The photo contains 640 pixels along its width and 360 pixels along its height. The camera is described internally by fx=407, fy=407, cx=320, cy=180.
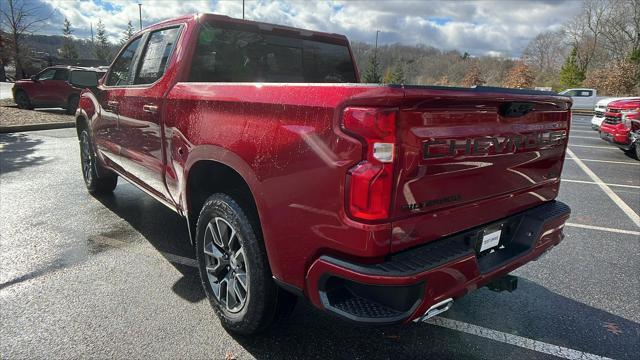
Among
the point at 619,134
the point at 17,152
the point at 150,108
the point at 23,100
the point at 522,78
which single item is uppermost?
the point at 522,78

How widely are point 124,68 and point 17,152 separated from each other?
18.5ft

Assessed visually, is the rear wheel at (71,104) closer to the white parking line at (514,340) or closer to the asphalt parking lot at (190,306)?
the asphalt parking lot at (190,306)

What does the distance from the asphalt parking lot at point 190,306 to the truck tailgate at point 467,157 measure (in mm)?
894

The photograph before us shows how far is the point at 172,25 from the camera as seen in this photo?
10.9ft

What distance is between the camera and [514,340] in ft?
8.38

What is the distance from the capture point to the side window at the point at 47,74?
→ 14.9 meters

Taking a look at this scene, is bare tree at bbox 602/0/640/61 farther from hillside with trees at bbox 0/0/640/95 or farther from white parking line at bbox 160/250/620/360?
white parking line at bbox 160/250/620/360

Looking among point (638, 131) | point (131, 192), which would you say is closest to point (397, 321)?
point (131, 192)

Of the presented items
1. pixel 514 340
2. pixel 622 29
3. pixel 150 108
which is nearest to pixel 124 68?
pixel 150 108

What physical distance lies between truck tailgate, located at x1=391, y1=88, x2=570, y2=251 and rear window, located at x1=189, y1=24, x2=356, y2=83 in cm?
199

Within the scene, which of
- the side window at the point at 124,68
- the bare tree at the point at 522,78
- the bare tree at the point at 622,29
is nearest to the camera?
the side window at the point at 124,68

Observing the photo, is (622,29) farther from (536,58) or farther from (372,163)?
(372,163)

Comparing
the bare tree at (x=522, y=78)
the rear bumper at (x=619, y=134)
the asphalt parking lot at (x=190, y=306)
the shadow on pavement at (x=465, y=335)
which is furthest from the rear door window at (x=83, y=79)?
the bare tree at (x=522, y=78)

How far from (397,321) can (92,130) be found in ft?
14.6
